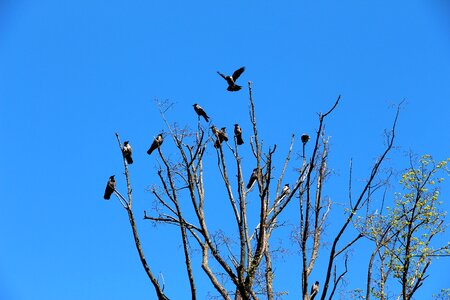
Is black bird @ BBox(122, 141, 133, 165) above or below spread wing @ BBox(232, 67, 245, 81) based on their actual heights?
below

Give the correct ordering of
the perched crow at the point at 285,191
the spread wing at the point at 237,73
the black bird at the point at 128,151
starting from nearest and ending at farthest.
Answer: the perched crow at the point at 285,191 < the black bird at the point at 128,151 < the spread wing at the point at 237,73

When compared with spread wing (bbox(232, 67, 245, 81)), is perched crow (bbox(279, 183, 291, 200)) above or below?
below

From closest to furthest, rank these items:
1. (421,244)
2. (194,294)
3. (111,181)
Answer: (194,294)
(421,244)
(111,181)

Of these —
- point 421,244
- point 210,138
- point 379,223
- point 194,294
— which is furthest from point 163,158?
point 421,244

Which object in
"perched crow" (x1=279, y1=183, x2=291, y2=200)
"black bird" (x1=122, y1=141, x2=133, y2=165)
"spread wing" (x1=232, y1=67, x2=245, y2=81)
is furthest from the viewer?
"spread wing" (x1=232, y1=67, x2=245, y2=81)

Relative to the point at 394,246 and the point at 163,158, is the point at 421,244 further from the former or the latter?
the point at 163,158

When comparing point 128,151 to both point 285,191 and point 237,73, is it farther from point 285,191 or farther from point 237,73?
point 285,191

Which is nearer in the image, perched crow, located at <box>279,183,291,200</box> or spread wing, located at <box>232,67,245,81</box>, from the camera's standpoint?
perched crow, located at <box>279,183,291,200</box>

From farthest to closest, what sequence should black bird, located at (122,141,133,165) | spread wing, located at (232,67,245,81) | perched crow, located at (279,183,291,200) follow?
spread wing, located at (232,67,245,81) → black bird, located at (122,141,133,165) → perched crow, located at (279,183,291,200)

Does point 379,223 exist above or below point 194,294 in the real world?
above

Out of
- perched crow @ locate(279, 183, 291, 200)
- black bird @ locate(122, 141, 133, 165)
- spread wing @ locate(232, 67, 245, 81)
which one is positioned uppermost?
spread wing @ locate(232, 67, 245, 81)

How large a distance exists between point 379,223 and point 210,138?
10.3 feet

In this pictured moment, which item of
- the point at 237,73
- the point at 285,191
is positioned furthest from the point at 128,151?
the point at 285,191

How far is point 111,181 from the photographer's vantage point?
13328 millimetres
